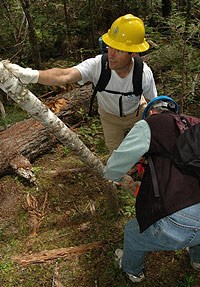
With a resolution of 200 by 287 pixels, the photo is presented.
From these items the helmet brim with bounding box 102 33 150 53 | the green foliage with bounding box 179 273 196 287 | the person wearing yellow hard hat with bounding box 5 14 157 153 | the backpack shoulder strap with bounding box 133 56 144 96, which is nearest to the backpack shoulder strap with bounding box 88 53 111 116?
the person wearing yellow hard hat with bounding box 5 14 157 153

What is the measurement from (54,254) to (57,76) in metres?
2.21

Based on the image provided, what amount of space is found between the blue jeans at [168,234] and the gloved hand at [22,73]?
1.75 meters

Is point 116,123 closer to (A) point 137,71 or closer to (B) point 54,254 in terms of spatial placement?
(A) point 137,71

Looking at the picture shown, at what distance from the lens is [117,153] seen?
2.68 metres

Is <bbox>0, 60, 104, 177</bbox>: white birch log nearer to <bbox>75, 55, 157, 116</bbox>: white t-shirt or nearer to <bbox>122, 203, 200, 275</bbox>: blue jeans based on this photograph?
<bbox>75, 55, 157, 116</bbox>: white t-shirt

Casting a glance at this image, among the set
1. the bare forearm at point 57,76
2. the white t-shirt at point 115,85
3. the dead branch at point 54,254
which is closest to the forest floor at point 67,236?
the dead branch at point 54,254

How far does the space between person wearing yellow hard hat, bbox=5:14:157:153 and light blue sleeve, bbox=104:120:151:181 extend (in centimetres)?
116

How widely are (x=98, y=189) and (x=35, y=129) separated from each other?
169cm

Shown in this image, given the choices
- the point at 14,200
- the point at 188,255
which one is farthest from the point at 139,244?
the point at 14,200

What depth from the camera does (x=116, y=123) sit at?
4570 millimetres

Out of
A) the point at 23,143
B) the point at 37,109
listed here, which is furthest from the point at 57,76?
the point at 23,143

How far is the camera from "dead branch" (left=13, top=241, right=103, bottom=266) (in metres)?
3.82

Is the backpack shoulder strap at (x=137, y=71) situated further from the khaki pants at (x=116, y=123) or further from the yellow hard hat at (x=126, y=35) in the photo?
the khaki pants at (x=116, y=123)

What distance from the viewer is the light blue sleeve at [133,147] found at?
8.00 feet
